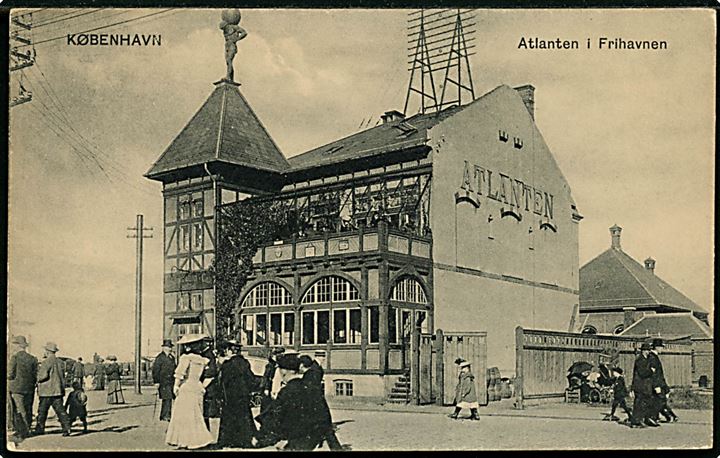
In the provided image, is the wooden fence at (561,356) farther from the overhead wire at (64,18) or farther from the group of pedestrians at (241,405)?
the overhead wire at (64,18)

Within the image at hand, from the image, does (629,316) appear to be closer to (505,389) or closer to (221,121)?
(505,389)

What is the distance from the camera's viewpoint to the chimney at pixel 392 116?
545 inches

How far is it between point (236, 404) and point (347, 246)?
3.58 m

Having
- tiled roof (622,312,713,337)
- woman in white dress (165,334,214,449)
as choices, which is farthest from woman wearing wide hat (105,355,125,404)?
tiled roof (622,312,713,337)

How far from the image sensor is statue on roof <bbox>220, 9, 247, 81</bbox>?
12.8 meters

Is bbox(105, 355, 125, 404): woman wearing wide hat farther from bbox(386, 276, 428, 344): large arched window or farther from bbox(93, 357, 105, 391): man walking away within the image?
bbox(386, 276, 428, 344): large arched window

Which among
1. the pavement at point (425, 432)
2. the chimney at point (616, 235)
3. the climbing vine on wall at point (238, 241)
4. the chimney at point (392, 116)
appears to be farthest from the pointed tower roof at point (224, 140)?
the chimney at point (616, 235)

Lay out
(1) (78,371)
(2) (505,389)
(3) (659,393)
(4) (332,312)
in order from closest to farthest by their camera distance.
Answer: (1) (78,371)
(3) (659,393)
(4) (332,312)
(2) (505,389)

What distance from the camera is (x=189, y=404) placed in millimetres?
11898

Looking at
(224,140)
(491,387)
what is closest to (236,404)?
(224,140)

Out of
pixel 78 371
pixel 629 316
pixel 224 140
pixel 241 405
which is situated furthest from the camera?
pixel 629 316

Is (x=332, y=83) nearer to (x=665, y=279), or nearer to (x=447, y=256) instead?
(x=447, y=256)

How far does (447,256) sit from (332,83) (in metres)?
3.57

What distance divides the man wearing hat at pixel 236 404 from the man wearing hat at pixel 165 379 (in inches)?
46.8
